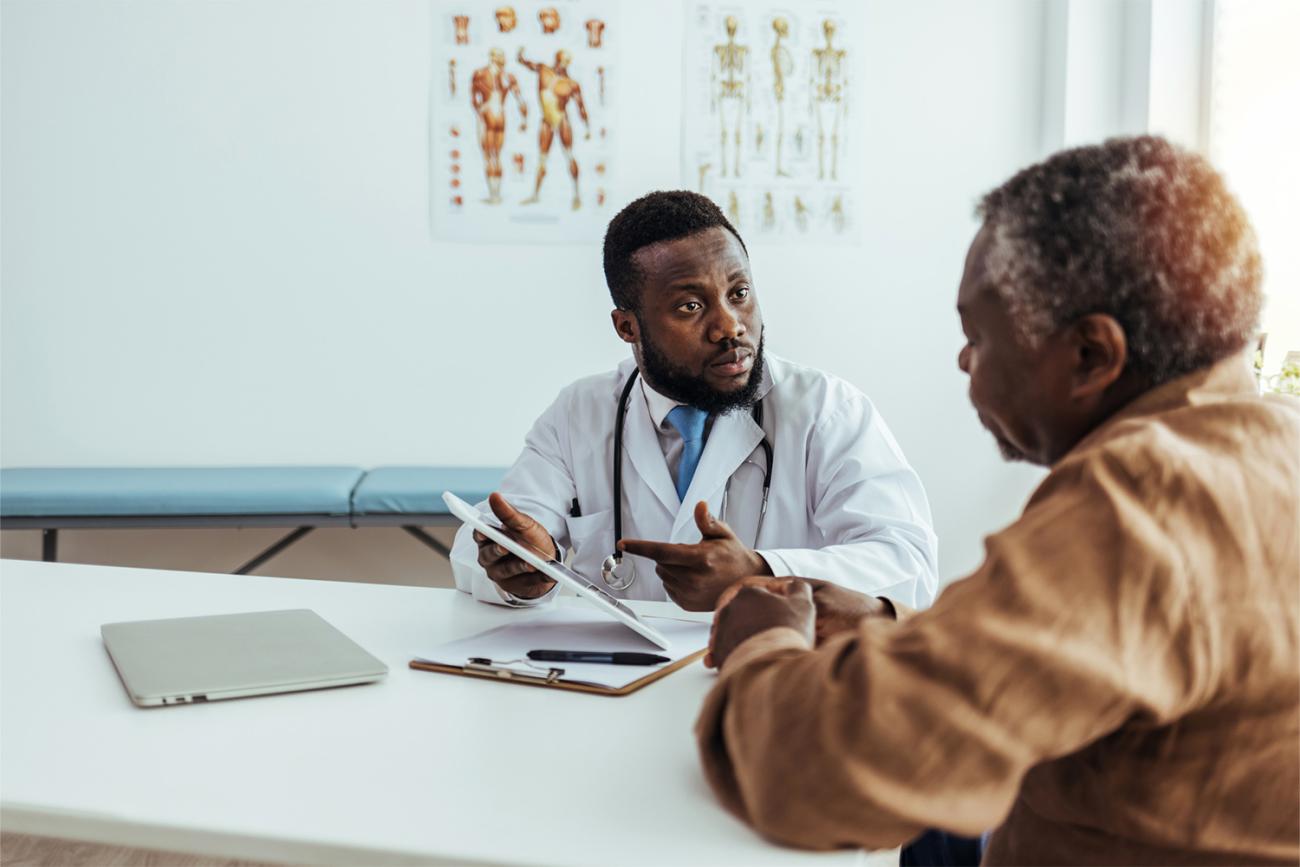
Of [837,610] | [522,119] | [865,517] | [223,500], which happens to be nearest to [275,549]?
[223,500]

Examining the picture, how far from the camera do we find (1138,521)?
645 millimetres

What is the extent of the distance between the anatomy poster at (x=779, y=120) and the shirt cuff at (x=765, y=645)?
9.93 ft

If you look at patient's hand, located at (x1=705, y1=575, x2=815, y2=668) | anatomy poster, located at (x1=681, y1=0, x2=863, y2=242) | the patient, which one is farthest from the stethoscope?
anatomy poster, located at (x1=681, y1=0, x2=863, y2=242)

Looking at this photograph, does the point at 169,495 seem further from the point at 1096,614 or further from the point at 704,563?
the point at 1096,614

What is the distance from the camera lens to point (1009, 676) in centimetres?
64

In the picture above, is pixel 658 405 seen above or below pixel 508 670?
above

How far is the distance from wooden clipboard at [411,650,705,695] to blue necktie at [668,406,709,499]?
0.69 meters

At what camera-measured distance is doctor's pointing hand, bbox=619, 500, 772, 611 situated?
1346mm

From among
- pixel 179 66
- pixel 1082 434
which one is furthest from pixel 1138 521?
pixel 179 66

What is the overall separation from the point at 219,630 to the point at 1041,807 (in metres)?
0.90

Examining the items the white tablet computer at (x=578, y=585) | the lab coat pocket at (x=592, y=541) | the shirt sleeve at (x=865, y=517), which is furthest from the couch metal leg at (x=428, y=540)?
the white tablet computer at (x=578, y=585)

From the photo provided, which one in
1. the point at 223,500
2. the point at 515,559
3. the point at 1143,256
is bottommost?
the point at 223,500

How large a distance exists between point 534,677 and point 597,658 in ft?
0.30

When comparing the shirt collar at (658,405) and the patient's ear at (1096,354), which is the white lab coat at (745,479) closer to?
the shirt collar at (658,405)
